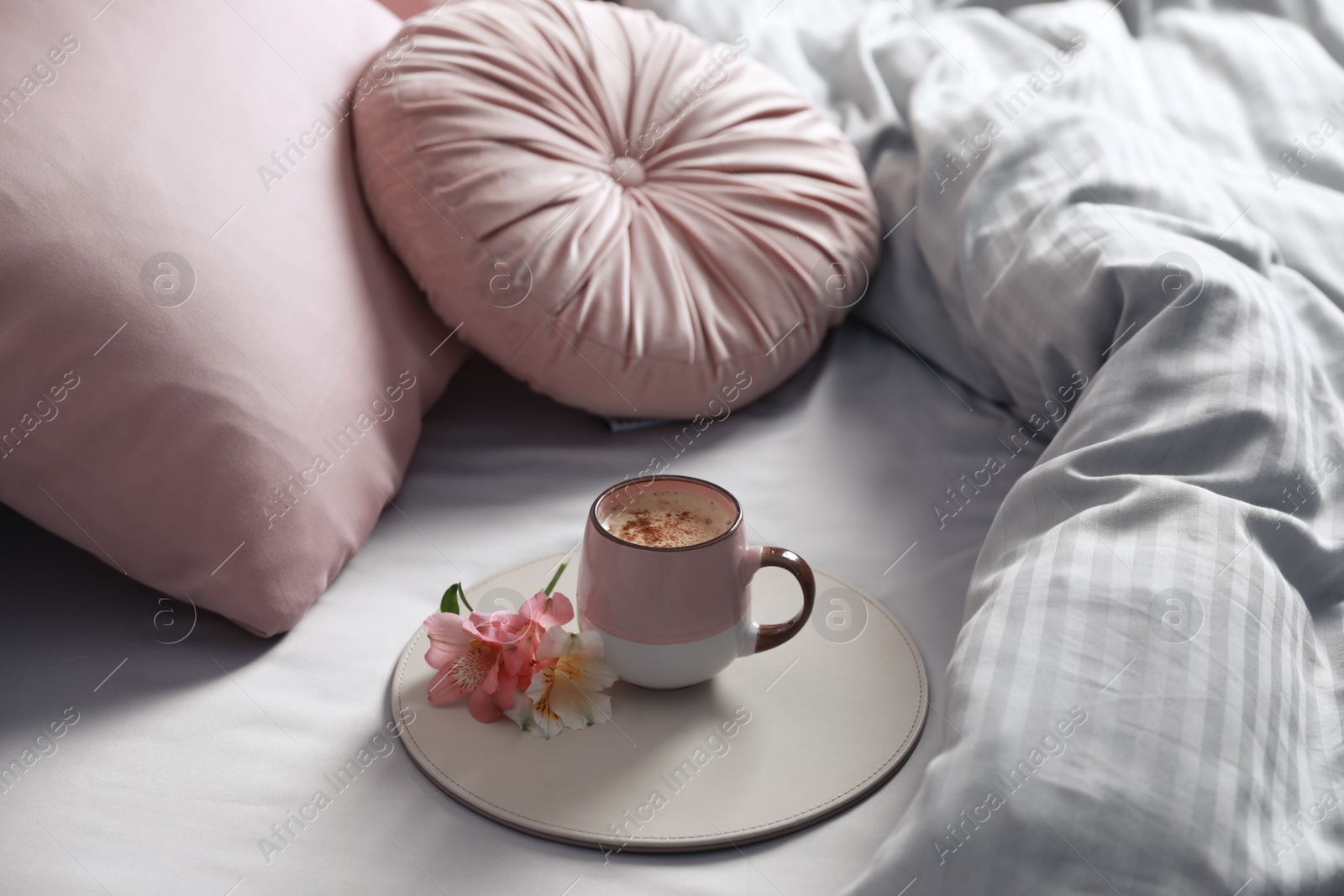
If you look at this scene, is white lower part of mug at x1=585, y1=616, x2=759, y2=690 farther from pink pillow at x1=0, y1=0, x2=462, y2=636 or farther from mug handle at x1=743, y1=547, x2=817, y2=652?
pink pillow at x1=0, y1=0, x2=462, y2=636

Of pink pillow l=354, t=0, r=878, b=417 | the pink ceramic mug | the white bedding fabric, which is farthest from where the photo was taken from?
pink pillow l=354, t=0, r=878, b=417

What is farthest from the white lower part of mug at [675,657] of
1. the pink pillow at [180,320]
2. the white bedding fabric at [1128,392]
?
the pink pillow at [180,320]

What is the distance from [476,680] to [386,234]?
17.0 inches

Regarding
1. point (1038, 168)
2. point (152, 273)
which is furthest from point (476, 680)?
point (1038, 168)

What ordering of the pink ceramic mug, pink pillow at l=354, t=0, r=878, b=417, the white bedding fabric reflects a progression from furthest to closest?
pink pillow at l=354, t=0, r=878, b=417 < the pink ceramic mug < the white bedding fabric

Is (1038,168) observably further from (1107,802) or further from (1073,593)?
(1107,802)

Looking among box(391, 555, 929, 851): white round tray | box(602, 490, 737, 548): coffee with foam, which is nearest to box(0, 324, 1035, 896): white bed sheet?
box(391, 555, 929, 851): white round tray

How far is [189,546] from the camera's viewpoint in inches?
27.2

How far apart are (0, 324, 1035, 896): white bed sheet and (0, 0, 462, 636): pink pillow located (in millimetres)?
54

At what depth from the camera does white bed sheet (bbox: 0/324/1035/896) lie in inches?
21.8

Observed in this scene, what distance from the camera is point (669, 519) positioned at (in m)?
0.64

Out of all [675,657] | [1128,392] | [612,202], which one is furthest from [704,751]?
[612,202]

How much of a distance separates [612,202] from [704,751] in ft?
1.70

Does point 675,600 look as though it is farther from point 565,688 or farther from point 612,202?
point 612,202
